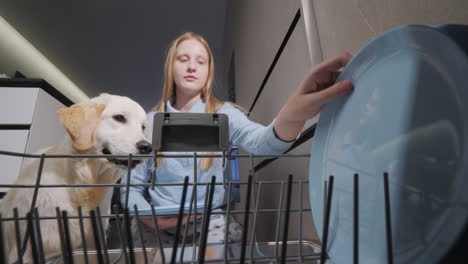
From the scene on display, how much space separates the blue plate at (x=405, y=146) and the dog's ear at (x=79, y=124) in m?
0.50

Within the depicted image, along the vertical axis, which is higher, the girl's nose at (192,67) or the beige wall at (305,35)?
the girl's nose at (192,67)

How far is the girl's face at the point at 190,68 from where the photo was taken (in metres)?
0.75

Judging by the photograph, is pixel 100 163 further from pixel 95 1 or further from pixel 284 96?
pixel 95 1

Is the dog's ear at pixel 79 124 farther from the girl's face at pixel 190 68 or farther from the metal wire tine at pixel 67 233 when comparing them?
the metal wire tine at pixel 67 233

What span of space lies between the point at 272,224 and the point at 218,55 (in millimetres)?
2527

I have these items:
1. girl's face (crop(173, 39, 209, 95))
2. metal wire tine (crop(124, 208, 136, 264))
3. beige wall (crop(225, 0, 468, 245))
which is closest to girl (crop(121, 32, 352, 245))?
girl's face (crop(173, 39, 209, 95))

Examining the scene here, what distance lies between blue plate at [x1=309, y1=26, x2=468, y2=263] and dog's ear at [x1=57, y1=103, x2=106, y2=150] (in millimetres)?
495

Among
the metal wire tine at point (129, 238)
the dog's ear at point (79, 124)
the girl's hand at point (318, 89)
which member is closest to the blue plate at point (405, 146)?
the girl's hand at point (318, 89)

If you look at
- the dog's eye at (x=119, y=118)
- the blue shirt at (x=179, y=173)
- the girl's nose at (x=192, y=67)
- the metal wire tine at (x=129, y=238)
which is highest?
the girl's nose at (x=192, y=67)

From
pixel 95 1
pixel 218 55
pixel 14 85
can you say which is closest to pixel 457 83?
pixel 14 85

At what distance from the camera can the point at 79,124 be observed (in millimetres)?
524

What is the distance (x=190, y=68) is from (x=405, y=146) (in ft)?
2.20

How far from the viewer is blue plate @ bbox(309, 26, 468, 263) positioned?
0.41ft

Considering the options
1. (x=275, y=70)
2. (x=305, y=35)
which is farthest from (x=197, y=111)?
(x=305, y=35)
